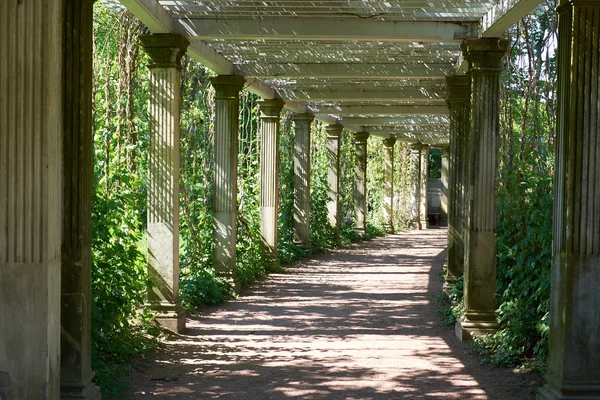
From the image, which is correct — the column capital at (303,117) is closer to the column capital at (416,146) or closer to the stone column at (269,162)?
the stone column at (269,162)

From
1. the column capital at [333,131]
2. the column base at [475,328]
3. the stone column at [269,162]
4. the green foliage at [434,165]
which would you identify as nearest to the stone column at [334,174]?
the column capital at [333,131]

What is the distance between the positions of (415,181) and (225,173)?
916 inches

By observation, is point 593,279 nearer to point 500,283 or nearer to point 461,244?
point 500,283

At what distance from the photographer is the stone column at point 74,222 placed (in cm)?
593

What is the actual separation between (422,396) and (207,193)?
7.91 m

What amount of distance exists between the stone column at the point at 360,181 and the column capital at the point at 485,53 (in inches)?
674

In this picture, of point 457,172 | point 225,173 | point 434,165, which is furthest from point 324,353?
point 434,165

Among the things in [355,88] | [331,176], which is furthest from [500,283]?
[331,176]

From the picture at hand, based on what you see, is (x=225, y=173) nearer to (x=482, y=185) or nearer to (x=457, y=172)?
(x=457, y=172)

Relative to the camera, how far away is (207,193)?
14281 millimetres

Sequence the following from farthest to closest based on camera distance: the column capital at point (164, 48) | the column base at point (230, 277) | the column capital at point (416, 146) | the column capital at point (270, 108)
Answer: the column capital at point (416, 146) → the column capital at point (270, 108) → the column base at point (230, 277) → the column capital at point (164, 48)

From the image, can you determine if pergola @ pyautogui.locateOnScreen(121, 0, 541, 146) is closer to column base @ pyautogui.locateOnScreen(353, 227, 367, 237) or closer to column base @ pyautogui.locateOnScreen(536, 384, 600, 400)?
column base @ pyautogui.locateOnScreen(536, 384, 600, 400)

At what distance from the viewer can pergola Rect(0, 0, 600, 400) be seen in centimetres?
476

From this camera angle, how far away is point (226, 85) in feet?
43.2
